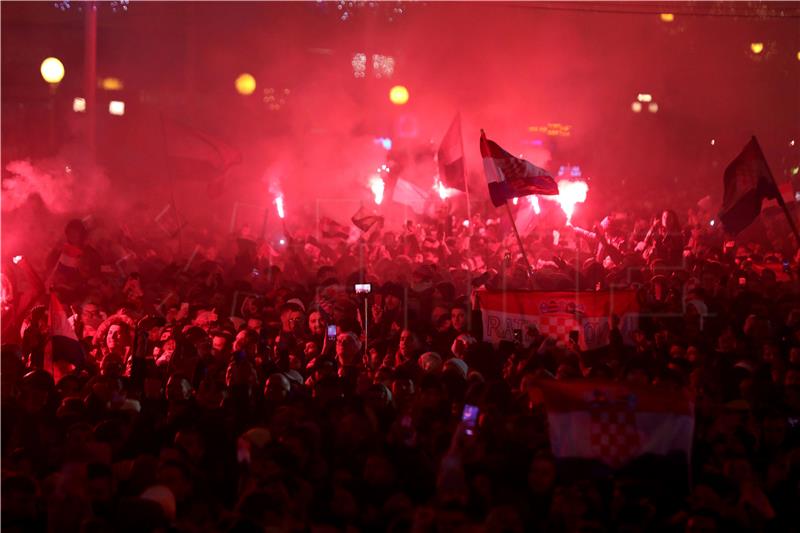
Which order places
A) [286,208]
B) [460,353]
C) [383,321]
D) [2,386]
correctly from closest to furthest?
[2,386]
[460,353]
[383,321]
[286,208]

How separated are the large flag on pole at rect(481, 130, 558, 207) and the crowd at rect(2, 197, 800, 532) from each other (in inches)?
29.7

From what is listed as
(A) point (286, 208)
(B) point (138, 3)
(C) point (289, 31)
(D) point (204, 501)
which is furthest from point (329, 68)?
(D) point (204, 501)

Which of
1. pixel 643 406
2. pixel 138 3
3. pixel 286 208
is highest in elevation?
pixel 138 3

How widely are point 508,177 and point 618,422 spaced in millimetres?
3851

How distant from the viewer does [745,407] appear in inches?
213

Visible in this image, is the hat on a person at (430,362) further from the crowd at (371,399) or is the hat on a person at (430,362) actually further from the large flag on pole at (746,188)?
the large flag on pole at (746,188)

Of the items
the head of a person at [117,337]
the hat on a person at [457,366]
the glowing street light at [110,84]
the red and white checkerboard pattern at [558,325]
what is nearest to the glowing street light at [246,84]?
the glowing street light at [110,84]

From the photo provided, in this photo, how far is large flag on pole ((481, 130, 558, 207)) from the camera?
832 cm

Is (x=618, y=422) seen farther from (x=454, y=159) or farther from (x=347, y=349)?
(x=454, y=159)

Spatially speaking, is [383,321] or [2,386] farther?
[383,321]

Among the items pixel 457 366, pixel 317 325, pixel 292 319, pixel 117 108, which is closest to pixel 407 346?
pixel 457 366

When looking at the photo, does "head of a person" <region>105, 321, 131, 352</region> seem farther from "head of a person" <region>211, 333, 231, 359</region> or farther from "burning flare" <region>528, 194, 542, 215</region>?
"burning flare" <region>528, 194, 542, 215</region>

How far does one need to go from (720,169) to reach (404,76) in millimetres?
7790

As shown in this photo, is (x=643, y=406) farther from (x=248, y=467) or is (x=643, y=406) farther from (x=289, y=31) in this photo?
(x=289, y=31)
